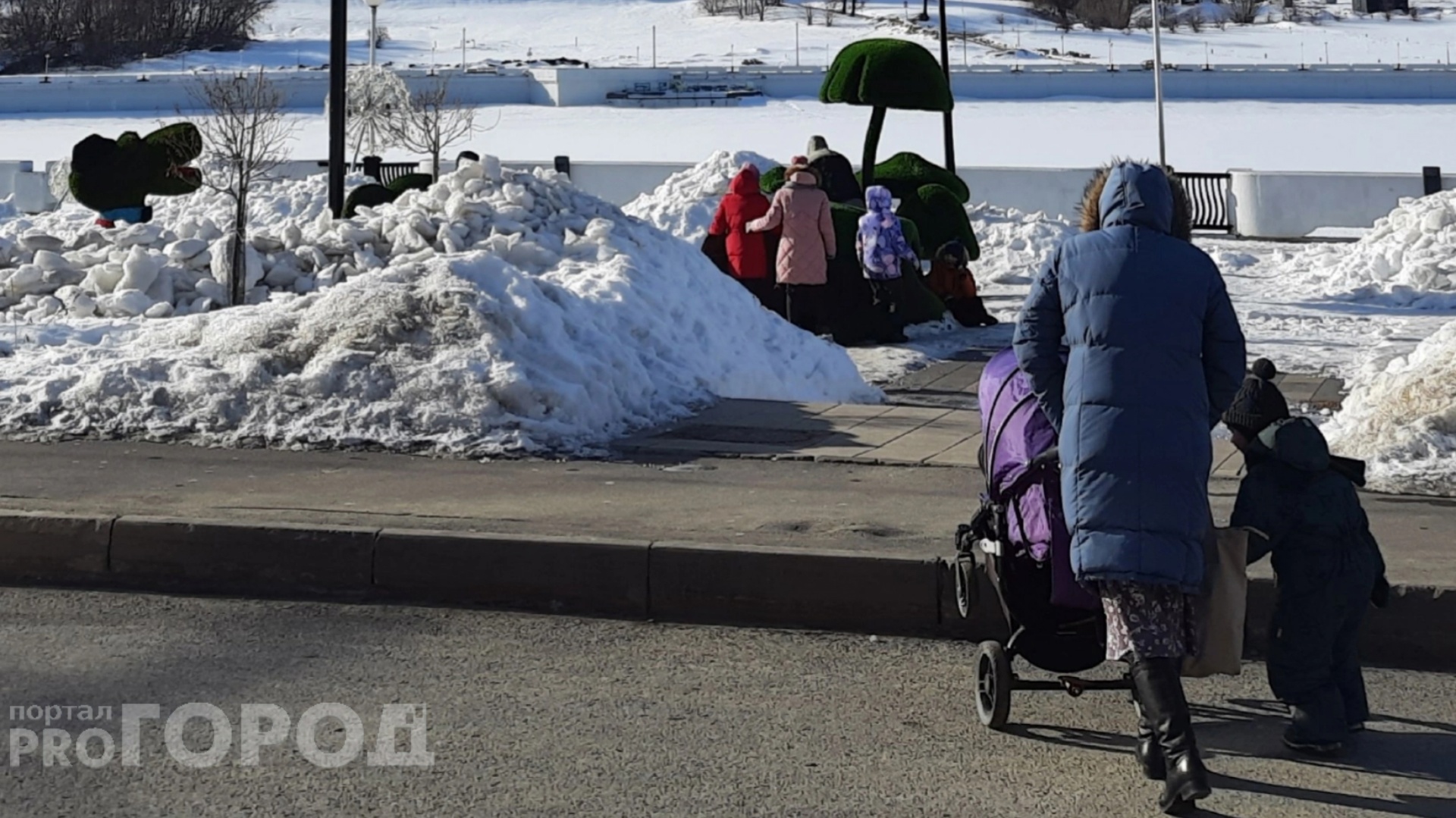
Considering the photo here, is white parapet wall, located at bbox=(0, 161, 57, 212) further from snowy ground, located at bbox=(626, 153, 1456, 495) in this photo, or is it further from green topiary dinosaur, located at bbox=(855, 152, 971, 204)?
green topiary dinosaur, located at bbox=(855, 152, 971, 204)

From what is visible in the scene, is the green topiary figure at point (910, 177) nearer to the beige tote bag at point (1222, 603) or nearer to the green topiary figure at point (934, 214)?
the green topiary figure at point (934, 214)

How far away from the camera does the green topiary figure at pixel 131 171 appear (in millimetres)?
17094

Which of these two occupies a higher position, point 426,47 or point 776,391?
point 426,47

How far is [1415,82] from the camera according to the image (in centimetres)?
5300

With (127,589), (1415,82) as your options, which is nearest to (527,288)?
(127,589)

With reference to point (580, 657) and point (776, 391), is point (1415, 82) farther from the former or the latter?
point (580, 657)

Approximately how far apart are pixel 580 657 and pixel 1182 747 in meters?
2.22

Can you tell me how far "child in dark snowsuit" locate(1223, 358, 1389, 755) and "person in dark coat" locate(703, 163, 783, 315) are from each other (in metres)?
10.7

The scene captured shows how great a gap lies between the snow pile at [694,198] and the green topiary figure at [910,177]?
1.51 m

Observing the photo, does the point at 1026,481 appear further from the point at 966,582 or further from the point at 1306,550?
the point at 1306,550

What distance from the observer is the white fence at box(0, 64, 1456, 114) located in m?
53.3

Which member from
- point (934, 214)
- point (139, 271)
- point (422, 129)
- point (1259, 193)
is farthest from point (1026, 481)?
point (422, 129)

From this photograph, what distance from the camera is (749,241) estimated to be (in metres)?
15.8

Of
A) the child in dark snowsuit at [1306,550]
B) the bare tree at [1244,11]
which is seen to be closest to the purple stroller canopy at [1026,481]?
the child in dark snowsuit at [1306,550]
